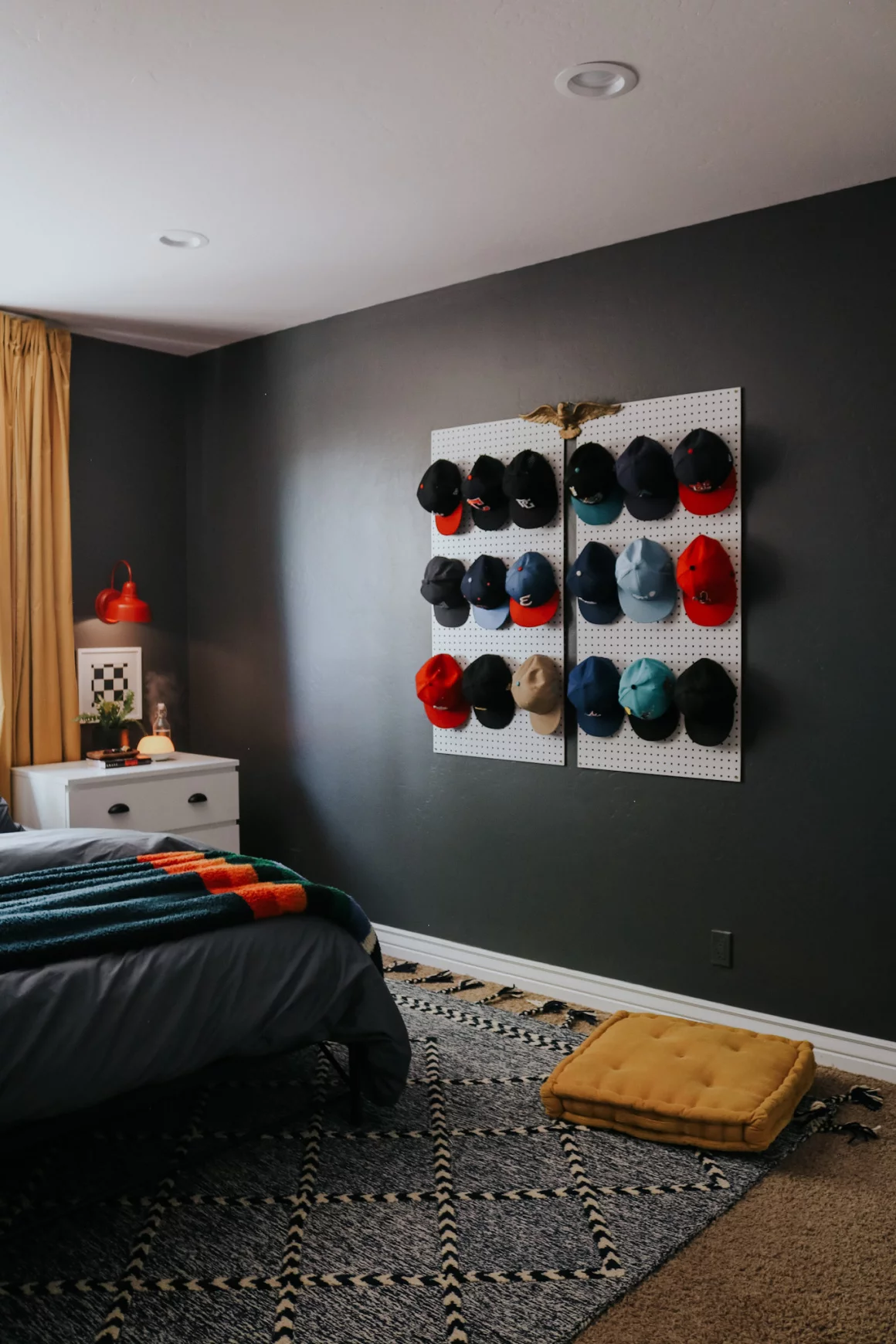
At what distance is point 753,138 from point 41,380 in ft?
9.52

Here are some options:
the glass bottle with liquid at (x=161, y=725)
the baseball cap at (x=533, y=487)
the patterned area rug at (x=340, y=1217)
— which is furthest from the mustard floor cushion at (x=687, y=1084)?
the glass bottle with liquid at (x=161, y=725)

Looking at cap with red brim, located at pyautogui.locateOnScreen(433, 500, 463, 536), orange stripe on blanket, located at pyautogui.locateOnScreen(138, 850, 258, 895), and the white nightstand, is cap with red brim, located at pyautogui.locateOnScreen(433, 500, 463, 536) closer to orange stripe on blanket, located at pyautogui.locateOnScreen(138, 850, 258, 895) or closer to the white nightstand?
the white nightstand

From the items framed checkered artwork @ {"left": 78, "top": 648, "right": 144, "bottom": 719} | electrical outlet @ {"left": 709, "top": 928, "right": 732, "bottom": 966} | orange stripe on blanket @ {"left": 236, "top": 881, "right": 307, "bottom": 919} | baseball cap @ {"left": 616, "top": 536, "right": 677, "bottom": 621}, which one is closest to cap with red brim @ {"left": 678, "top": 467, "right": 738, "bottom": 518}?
baseball cap @ {"left": 616, "top": 536, "right": 677, "bottom": 621}

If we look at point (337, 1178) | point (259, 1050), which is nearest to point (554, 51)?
point (259, 1050)

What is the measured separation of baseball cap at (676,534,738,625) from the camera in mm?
3207

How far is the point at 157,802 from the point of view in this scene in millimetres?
4160

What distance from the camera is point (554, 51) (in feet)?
7.65

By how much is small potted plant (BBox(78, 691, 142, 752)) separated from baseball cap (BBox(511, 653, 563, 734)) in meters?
1.78

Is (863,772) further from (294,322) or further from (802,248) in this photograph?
(294,322)

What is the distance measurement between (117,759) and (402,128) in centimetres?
258

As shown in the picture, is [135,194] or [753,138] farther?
[135,194]

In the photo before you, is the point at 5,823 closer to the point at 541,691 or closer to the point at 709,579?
the point at 541,691

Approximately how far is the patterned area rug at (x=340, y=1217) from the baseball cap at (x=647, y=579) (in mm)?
1463

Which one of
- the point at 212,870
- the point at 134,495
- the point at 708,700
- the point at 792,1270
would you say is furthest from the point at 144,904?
the point at 134,495
